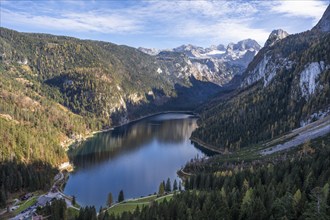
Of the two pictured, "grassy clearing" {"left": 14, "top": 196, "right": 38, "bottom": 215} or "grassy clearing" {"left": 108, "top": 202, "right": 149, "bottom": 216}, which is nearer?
"grassy clearing" {"left": 108, "top": 202, "right": 149, "bottom": 216}

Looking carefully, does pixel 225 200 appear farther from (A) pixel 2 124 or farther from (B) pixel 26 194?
(A) pixel 2 124

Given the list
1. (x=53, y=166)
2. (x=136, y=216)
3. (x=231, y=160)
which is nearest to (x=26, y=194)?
(x=53, y=166)

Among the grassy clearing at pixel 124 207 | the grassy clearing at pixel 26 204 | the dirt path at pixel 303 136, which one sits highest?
the dirt path at pixel 303 136

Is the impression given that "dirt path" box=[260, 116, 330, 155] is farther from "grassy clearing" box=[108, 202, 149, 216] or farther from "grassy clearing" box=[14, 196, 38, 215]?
"grassy clearing" box=[14, 196, 38, 215]

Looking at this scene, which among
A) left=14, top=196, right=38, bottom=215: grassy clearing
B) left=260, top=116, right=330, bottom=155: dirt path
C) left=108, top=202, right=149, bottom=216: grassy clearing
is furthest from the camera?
left=260, top=116, right=330, bottom=155: dirt path

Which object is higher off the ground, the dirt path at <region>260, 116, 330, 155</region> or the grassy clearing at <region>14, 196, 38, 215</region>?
the dirt path at <region>260, 116, 330, 155</region>

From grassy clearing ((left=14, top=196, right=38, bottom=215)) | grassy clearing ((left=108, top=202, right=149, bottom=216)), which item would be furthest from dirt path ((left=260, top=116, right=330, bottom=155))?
grassy clearing ((left=14, top=196, right=38, bottom=215))

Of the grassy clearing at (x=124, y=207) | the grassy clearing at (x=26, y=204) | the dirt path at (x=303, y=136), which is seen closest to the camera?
the grassy clearing at (x=124, y=207)

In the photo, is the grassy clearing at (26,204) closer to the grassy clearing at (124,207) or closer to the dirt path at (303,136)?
the grassy clearing at (124,207)

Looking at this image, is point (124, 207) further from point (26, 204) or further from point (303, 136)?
point (303, 136)

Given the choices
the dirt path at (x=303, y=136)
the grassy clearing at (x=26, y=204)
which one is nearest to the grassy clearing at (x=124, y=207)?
the grassy clearing at (x=26, y=204)

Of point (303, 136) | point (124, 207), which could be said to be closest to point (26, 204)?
point (124, 207)

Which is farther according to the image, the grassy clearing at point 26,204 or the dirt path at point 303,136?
the dirt path at point 303,136
